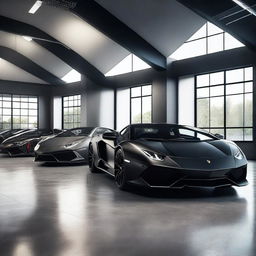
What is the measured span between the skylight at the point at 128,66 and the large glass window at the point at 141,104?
102 cm

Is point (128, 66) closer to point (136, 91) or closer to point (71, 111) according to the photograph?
point (136, 91)

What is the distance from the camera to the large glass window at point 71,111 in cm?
2227

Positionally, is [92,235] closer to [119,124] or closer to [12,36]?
[119,124]

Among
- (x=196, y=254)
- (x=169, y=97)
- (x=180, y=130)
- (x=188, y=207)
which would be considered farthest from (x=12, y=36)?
(x=196, y=254)

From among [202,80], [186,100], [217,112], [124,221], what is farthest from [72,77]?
[124,221]

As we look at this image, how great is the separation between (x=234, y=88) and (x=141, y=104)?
227 inches

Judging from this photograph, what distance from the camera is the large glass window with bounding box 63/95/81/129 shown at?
877 inches

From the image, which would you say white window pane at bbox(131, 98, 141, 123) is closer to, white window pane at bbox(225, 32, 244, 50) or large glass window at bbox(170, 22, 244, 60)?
large glass window at bbox(170, 22, 244, 60)

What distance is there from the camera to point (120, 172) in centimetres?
496

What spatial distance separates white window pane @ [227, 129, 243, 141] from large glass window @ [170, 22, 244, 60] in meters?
3.19

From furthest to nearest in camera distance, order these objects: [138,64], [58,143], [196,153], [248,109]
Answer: [138,64] → [248,109] → [58,143] → [196,153]

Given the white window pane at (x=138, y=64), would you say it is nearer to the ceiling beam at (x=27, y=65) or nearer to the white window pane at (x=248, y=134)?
the white window pane at (x=248, y=134)

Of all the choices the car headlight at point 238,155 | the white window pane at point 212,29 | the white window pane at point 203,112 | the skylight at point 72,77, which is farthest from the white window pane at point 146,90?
the car headlight at point 238,155

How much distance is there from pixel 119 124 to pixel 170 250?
16.7 meters
